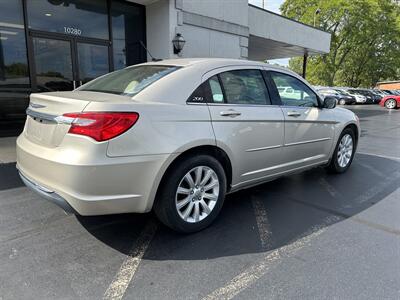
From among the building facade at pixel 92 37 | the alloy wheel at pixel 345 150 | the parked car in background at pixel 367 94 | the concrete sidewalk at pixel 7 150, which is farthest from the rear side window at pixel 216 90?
the parked car in background at pixel 367 94

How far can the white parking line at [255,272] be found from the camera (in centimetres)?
230

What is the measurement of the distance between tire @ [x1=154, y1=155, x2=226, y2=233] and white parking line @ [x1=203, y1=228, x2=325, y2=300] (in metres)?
0.73

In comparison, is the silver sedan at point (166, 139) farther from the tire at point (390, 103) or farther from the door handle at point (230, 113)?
the tire at point (390, 103)

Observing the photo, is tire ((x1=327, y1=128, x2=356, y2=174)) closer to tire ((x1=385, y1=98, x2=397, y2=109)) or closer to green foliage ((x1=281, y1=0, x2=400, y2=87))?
tire ((x1=385, y1=98, x2=397, y2=109))

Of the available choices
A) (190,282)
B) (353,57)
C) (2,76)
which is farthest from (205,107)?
(353,57)

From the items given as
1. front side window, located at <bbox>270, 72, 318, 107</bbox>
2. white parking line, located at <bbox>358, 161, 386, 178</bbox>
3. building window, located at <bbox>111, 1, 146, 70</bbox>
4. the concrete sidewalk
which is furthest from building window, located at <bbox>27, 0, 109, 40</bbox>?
white parking line, located at <bbox>358, 161, 386, 178</bbox>

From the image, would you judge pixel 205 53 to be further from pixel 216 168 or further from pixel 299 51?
pixel 299 51

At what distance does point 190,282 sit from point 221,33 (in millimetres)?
9728

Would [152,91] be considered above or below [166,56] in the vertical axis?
below

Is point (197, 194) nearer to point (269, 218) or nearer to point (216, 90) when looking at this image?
point (269, 218)

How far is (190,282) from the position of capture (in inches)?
95.4

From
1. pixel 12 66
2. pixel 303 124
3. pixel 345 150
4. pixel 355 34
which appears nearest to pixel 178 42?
pixel 12 66

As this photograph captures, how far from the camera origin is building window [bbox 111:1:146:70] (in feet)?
A: 31.0

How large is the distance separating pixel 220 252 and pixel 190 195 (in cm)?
58
